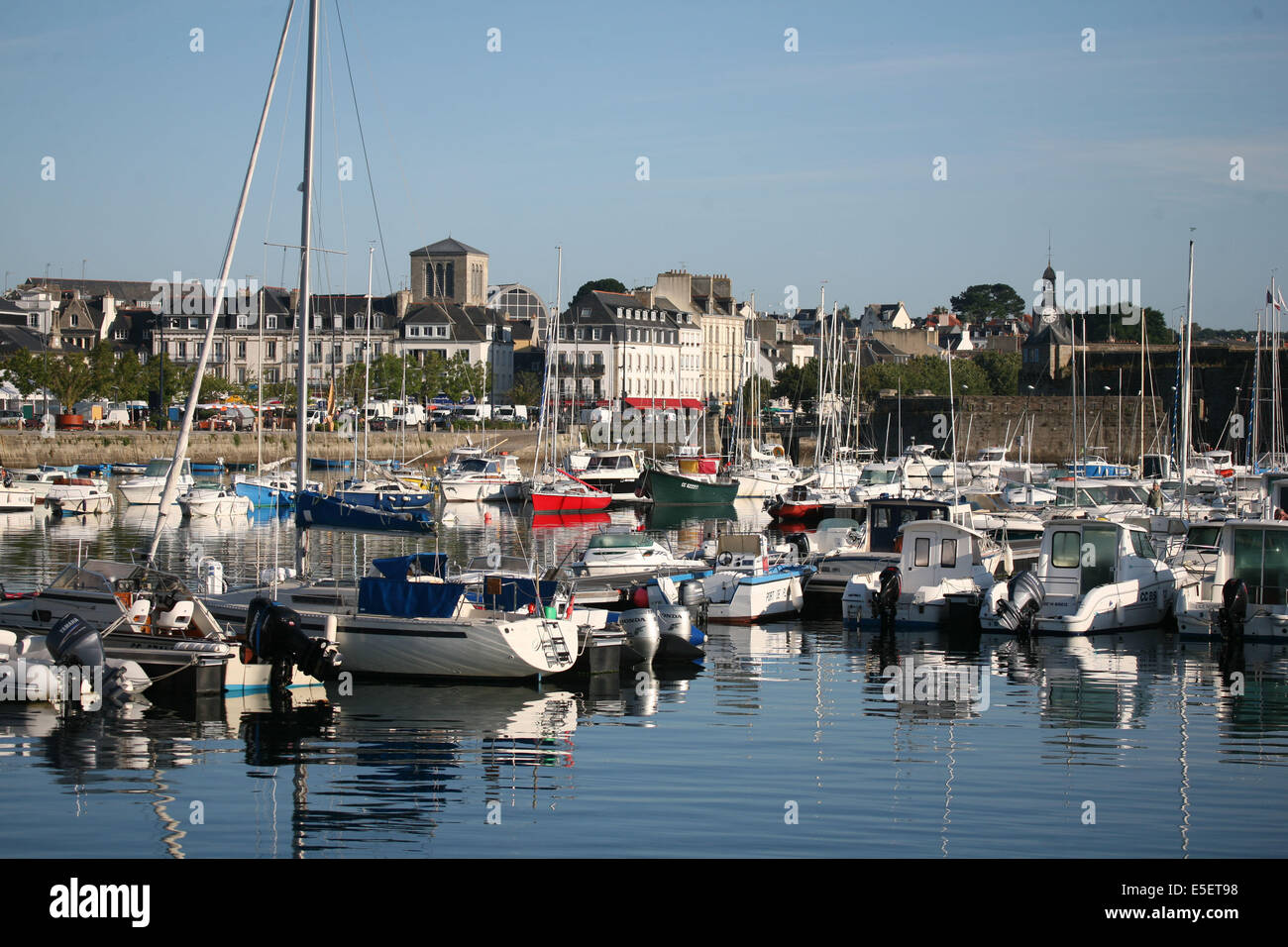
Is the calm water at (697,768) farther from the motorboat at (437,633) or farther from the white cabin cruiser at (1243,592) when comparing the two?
the white cabin cruiser at (1243,592)

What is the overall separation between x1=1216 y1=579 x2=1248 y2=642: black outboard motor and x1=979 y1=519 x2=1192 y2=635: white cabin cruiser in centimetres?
200

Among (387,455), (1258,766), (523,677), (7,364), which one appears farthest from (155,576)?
(7,364)

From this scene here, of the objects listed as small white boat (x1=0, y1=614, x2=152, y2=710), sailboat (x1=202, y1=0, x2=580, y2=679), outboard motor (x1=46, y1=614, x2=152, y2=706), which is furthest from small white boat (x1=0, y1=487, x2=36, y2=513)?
outboard motor (x1=46, y1=614, x2=152, y2=706)

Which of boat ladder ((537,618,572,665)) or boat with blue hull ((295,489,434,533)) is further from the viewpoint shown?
boat with blue hull ((295,489,434,533))

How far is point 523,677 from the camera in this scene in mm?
20312

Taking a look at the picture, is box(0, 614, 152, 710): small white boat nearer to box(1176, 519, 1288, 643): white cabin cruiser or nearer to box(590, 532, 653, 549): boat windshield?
box(590, 532, 653, 549): boat windshield

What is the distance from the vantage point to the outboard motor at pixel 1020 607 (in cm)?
2575

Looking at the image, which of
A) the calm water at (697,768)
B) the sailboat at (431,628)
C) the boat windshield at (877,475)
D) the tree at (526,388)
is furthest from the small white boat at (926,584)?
the tree at (526,388)

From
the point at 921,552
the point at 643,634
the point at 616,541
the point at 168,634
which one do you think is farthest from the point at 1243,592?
the point at 168,634

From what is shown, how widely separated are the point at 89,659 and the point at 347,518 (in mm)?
6315

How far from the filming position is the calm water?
12734 millimetres

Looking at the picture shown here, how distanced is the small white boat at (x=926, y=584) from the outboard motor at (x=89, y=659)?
1395cm

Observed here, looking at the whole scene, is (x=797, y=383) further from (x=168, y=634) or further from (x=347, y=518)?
(x=168, y=634)
